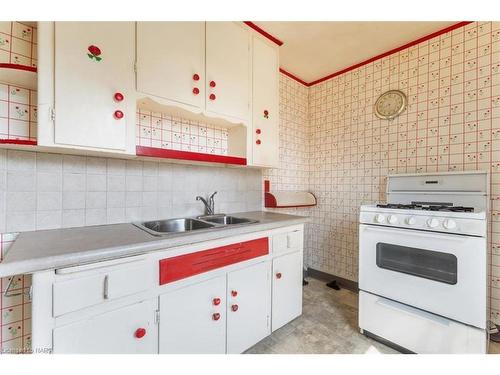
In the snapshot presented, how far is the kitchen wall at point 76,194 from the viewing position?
1.12 meters

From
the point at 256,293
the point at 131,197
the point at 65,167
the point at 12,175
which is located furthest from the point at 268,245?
the point at 12,175

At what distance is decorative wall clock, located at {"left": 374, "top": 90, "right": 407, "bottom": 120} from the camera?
2.05m

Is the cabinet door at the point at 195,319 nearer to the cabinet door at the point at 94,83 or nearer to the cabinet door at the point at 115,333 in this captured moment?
the cabinet door at the point at 115,333

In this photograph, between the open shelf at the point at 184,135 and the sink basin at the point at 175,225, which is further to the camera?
the sink basin at the point at 175,225

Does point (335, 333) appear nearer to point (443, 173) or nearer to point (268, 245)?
point (268, 245)

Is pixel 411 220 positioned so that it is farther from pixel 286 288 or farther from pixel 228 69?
pixel 228 69

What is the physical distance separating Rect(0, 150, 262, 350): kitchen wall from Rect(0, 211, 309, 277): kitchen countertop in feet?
0.28

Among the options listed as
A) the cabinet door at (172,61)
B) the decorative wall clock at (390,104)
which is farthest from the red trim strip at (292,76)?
the cabinet door at (172,61)

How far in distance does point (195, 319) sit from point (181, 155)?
0.96 meters

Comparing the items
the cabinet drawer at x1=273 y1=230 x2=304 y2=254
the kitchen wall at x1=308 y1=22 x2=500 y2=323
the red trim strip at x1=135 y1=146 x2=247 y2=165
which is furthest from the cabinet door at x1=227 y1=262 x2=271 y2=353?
the kitchen wall at x1=308 y1=22 x2=500 y2=323

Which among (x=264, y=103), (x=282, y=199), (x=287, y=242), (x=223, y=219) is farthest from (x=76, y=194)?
(x=282, y=199)

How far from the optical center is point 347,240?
2.41 meters

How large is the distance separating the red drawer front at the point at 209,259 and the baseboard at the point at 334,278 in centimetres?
140

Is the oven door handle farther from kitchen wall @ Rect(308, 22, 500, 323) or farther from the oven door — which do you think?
kitchen wall @ Rect(308, 22, 500, 323)
